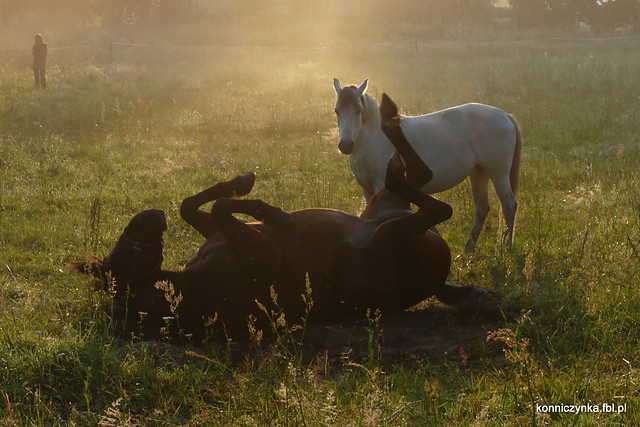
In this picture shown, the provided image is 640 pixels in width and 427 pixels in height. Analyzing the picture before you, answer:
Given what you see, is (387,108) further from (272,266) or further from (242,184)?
(272,266)

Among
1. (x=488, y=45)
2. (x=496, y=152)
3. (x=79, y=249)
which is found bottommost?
(x=79, y=249)

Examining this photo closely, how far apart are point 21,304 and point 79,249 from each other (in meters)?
1.99

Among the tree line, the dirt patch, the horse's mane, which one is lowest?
the dirt patch

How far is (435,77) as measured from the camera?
85.6ft

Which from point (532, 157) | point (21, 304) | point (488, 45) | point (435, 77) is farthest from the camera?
point (488, 45)

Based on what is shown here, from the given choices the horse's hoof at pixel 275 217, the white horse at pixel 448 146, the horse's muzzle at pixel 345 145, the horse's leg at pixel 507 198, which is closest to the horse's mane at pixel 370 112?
the white horse at pixel 448 146

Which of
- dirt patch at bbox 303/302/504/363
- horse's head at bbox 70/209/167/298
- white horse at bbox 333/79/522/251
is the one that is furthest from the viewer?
white horse at bbox 333/79/522/251

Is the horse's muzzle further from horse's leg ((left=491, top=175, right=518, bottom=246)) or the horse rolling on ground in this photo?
the horse rolling on ground

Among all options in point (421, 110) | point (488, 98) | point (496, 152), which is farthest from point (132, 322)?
point (488, 98)

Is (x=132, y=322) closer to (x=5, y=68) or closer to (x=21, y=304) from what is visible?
(x=21, y=304)

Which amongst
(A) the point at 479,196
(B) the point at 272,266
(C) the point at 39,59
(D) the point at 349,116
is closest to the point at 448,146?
(A) the point at 479,196

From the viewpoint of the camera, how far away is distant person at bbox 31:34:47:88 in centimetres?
2298

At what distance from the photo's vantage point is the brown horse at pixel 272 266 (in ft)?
15.3

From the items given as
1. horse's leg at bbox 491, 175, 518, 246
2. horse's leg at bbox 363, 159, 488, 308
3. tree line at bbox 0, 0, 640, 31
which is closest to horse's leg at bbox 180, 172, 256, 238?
horse's leg at bbox 363, 159, 488, 308
